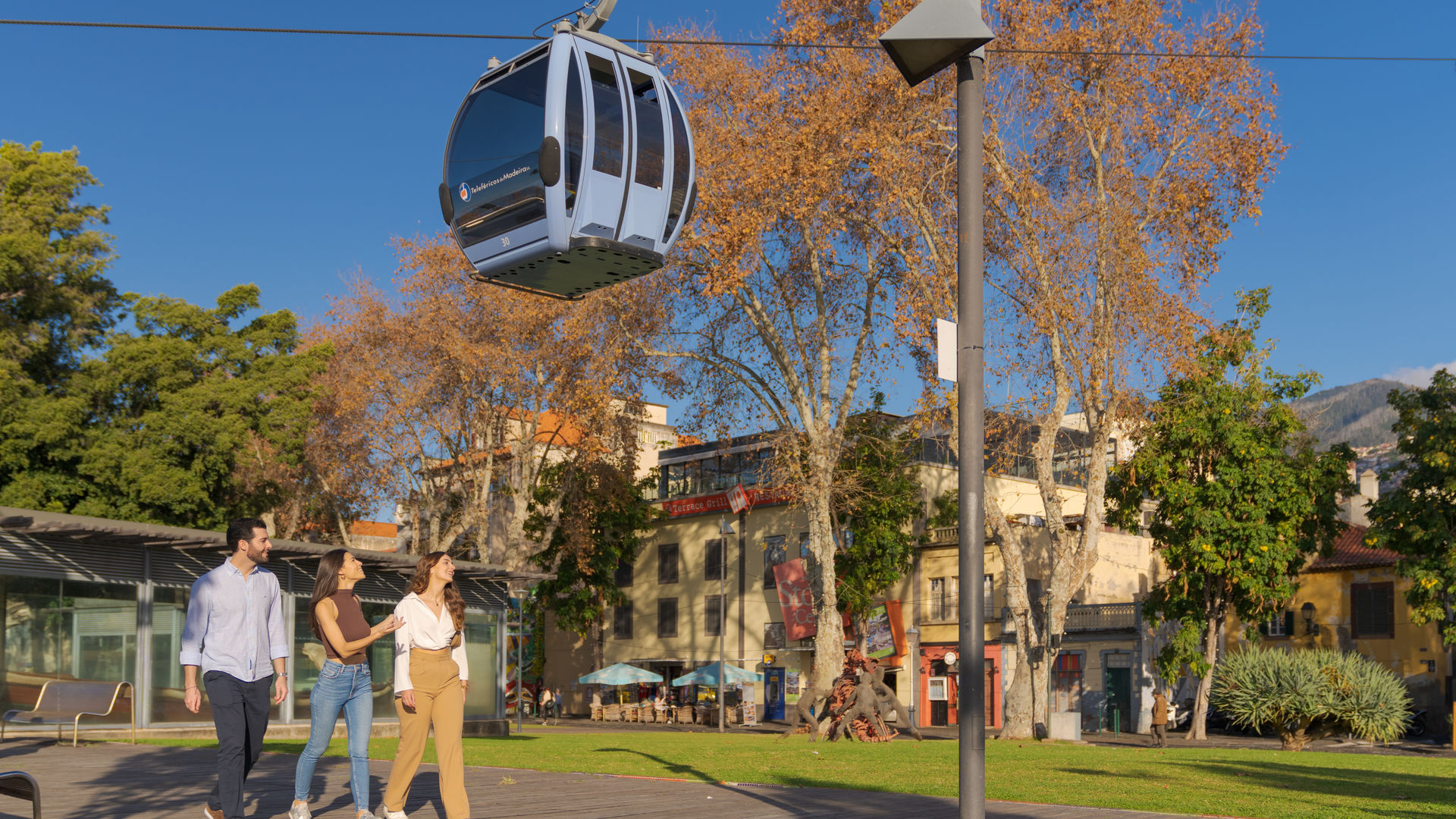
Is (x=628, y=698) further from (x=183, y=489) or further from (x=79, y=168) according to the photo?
(x=79, y=168)

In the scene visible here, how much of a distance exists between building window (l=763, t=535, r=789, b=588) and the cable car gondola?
42.7 metres

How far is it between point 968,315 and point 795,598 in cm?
4489

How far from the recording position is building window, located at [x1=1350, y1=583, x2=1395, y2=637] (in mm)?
42250

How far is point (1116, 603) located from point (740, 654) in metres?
16.0

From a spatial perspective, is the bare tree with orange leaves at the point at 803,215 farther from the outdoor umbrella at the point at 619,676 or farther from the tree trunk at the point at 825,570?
the outdoor umbrella at the point at 619,676

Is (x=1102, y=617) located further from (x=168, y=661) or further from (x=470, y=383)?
(x=168, y=661)

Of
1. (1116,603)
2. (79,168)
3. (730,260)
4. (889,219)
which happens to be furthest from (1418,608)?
(79,168)

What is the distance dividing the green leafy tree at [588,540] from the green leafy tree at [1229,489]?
17553 mm

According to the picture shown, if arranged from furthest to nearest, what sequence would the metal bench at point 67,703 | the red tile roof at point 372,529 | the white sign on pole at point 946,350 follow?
1. the red tile roof at point 372,529
2. the metal bench at point 67,703
3. the white sign on pole at point 946,350

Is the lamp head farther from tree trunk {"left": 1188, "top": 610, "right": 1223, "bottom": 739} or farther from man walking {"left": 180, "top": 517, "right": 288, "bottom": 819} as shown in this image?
tree trunk {"left": 1188, "top": 610, "right": 1223, "bottom": 739}

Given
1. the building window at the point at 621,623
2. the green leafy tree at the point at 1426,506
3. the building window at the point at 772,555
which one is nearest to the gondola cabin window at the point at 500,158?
the green leafy tree at the point at 1426,506

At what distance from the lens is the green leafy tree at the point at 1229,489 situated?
37.5 m

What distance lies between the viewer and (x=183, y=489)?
112 ft

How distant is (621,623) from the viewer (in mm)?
59688
